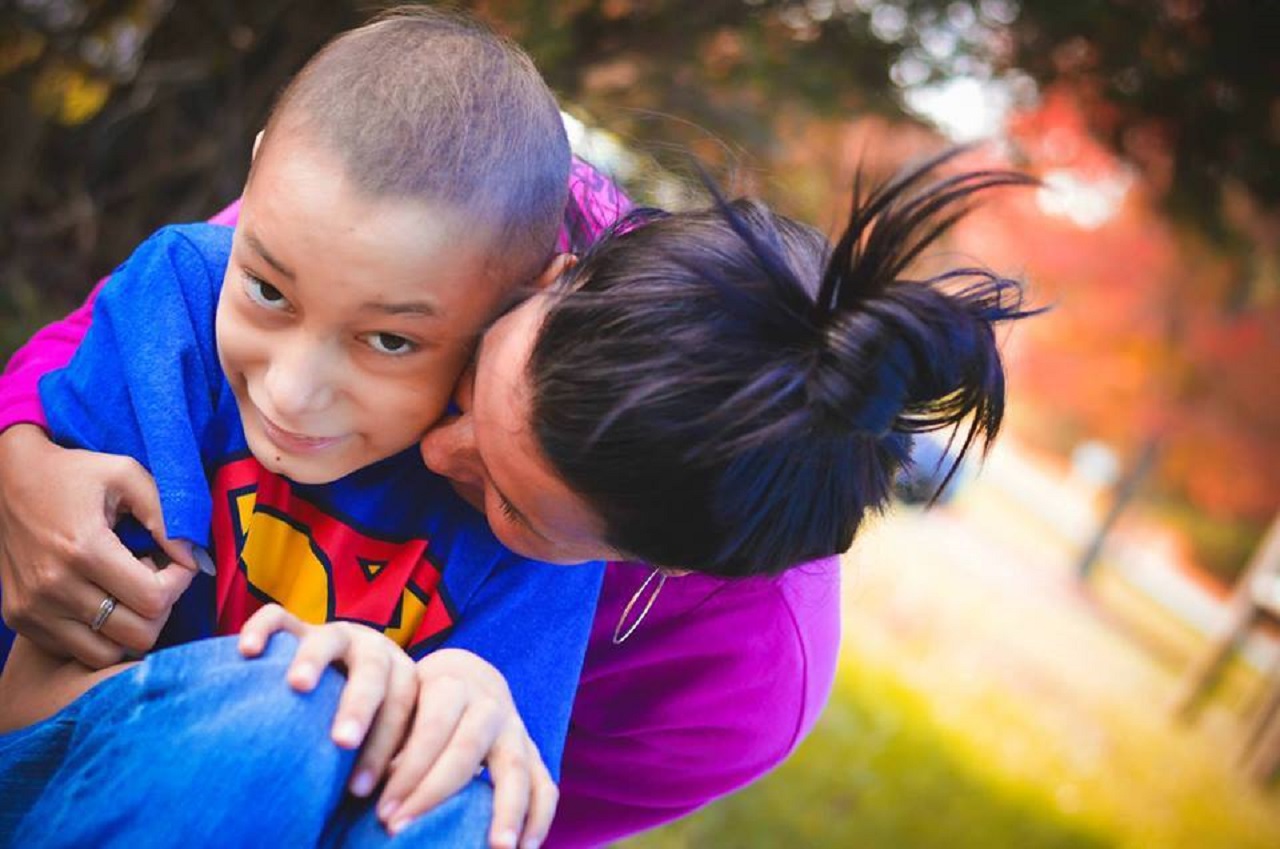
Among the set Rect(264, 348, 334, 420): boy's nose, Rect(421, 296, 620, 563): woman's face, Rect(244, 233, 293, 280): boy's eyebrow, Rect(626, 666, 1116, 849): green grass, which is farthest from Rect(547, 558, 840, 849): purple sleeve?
Rect(626, 666, 1116, 849): green grass

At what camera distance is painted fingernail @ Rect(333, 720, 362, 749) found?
1114 mm

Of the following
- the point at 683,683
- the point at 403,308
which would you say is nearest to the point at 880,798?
the point at 683,683

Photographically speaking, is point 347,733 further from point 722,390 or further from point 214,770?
point 722,390

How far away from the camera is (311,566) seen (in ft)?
5.08

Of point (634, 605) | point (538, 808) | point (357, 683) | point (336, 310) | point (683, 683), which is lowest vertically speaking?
point (683, 683)

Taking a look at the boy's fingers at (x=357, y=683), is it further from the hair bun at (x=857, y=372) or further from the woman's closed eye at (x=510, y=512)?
the hair bun at (x=857, y=372)

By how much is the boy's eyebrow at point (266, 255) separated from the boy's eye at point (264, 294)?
0.04 meters

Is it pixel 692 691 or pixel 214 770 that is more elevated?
pixel 214 770

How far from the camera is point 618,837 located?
2.11m

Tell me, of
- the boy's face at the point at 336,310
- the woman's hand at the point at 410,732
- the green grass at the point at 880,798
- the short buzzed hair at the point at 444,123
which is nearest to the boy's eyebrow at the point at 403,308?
the boy's face at the point at 336,310

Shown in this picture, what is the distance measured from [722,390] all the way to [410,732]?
493mm

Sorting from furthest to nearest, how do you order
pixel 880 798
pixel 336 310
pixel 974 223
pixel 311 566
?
pixel 974 223 < pixel 880 798 < pixel 311 566 < pixel 336 310

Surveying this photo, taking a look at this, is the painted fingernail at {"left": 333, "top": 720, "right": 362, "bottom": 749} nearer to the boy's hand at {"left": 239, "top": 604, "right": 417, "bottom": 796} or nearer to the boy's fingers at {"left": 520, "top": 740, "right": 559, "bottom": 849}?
the boy's hand at {"left": 239, "top": 604, "right": 417, "bottom": 796}

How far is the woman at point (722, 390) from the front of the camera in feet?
4.09
